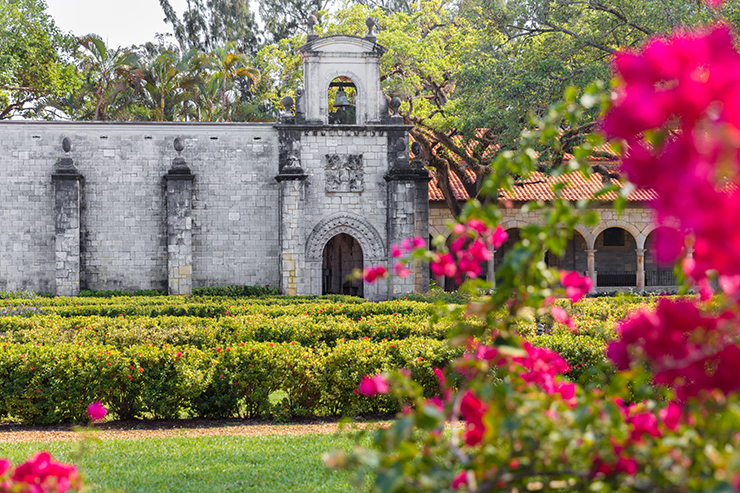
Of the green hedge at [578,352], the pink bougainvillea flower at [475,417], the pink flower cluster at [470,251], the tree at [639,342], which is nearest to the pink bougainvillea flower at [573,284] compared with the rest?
the tree at [639,342]

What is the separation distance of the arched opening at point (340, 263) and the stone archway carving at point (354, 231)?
352cm

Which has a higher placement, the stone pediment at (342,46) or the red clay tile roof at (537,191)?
the stone pediment at (342,46)

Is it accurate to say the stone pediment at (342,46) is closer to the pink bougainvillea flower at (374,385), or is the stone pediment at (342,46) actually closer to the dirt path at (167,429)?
the dirt path at (167,429)

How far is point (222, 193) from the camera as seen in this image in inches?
786

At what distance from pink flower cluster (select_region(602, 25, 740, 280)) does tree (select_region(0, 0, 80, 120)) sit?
2823 cm

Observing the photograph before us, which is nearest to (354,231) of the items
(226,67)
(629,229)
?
(629,229)

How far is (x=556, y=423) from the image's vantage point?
77.4 inches

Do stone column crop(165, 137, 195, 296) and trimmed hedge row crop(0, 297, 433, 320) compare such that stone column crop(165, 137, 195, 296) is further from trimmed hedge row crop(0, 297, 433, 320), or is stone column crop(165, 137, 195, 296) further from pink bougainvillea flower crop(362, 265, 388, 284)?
pink bougainvillea flower crop(362, 265, 388, 284)

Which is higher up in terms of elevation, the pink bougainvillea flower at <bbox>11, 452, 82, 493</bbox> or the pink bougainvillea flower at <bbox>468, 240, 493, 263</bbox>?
the pink bougainvillea flower at <bbox>468, 240, 493, 263</bbox>

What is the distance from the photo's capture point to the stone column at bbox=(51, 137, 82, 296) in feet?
60.6

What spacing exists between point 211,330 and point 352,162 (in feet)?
35.7

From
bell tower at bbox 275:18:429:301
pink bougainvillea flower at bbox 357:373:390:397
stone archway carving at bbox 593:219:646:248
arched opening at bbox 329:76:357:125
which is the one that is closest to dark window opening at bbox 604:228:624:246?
stone archway carving at bbox 593:219:646:248

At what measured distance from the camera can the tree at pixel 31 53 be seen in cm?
2511

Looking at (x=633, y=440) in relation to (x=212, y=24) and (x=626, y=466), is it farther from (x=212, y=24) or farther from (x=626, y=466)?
(x=212, y=24)
